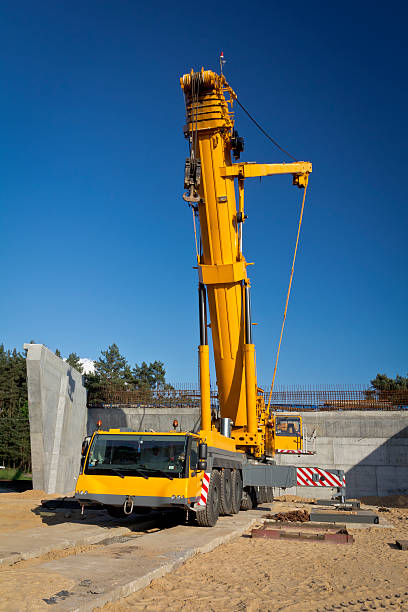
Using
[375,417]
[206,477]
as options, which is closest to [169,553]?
[206,477]

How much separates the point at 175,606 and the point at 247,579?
1.56m

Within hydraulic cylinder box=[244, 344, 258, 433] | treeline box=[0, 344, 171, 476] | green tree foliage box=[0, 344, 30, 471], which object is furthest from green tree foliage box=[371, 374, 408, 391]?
hydraulic cylinder box=[244, 344, 258, 433]

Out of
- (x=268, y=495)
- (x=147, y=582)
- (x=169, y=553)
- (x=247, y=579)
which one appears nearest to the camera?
(x=147, y=582)

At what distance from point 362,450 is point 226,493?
1152 cm

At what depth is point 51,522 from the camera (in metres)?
11.5

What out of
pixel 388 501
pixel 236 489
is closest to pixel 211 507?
pixel 236 489

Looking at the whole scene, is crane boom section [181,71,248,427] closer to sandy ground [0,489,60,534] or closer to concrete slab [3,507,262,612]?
concrete slab [3,507,262,612]

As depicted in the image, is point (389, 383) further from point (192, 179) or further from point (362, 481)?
point (192, 179)

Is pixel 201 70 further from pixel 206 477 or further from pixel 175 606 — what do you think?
pixel 175 606

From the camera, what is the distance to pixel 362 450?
73.2ft

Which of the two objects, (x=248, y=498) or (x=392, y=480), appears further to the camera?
(x=392, y=480)

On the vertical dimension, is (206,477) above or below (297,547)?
above

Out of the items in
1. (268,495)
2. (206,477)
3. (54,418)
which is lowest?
(268,495)

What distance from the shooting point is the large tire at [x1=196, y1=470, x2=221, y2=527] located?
426 inches
